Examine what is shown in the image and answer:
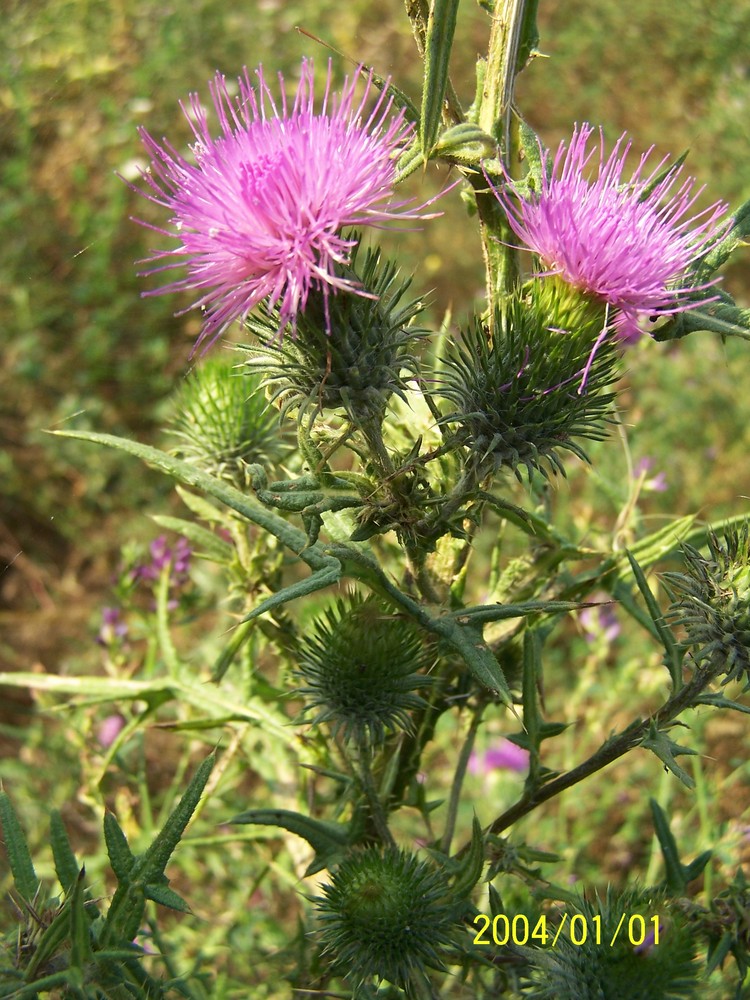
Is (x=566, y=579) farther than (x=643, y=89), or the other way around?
(x=643, y=89)

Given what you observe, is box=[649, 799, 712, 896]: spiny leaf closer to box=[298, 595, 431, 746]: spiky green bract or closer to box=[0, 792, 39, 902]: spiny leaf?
box=[298, 595, 431, 746]: spiky green bract

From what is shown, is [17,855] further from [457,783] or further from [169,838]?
[457,783]

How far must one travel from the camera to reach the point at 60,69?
5727 mm

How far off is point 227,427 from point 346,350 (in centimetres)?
69

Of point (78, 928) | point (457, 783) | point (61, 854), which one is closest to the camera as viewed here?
point (78, 928)

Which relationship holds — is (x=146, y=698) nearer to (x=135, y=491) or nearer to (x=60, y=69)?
(x=135, y=491)

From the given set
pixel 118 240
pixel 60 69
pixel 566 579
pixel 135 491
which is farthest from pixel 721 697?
pixel 60 69

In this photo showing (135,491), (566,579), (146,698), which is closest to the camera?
(566,579)

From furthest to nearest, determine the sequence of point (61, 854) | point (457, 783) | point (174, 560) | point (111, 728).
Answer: point (111, 728)
point (174, 560)
point (457, 783)
point (61, 854)

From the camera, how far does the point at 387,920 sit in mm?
1474

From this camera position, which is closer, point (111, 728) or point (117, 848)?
point (117, 848)

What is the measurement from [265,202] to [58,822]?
1.03m

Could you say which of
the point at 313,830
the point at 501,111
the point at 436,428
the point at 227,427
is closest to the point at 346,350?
the point at 436,428
